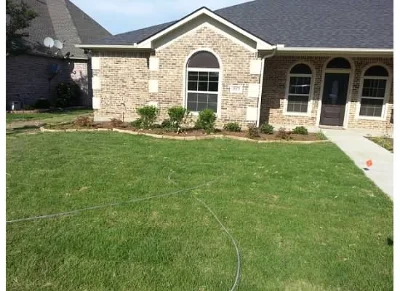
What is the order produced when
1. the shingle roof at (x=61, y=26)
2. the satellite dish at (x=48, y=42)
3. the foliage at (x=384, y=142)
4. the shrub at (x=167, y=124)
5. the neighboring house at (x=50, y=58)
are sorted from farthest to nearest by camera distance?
the shingle roof at (x=61, y=26) → the satellite dish at (x=48, y=42) → the neighboring house at (x=50, y=58) → the shrub at (x=167, y=124) → the foliage at (x=384, y=142)

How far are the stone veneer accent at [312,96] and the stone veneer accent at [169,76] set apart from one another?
2.02m

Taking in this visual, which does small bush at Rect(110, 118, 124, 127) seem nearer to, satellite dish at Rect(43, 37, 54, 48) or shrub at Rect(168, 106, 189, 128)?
shrub at Rect(168, 106, 189, 128)

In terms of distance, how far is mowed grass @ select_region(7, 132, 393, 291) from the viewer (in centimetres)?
324

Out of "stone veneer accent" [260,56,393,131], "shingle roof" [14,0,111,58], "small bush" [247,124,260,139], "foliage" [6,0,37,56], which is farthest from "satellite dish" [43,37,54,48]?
"small bush" [247,124,260,139]

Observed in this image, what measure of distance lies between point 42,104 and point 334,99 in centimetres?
1640

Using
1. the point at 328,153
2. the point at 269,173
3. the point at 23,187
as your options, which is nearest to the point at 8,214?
the point at 23,187

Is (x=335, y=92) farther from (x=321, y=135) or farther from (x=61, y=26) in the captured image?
(x=61, y=26)

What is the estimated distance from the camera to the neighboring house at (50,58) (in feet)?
63.4

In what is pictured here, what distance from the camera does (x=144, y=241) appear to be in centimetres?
388

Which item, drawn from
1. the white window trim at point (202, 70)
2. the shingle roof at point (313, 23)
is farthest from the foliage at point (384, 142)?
the white window trim at point (202, 70)

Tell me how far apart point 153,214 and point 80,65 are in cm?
2046

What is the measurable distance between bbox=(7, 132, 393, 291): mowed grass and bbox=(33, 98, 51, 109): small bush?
12697 mm

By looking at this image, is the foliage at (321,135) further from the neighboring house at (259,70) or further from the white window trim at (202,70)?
the white window trim at (202,70)

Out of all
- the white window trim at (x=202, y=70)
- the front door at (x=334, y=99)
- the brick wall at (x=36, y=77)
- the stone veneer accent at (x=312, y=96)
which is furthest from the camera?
the brick wall at (x=36, y=77)
